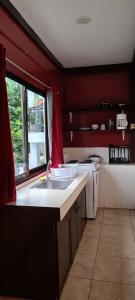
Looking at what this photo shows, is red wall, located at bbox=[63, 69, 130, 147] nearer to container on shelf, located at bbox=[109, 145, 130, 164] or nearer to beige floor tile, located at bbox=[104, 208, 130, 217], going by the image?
container on shelf, located at bbox=[109, 145, 130, 164]

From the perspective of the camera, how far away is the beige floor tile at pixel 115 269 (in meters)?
2.38

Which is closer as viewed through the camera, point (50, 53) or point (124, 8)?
point (124, 8)

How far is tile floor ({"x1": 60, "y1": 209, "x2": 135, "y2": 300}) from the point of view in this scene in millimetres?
2184

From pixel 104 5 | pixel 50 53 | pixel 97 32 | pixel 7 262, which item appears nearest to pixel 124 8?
pixel 104 5

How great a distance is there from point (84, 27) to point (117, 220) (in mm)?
2741

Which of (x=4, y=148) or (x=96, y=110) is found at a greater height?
(x=96, y=110)

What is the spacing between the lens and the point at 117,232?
11.3ft

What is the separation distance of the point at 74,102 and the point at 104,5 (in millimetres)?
2439

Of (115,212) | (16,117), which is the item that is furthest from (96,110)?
(16,117)

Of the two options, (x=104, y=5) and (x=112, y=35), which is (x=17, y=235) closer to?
(x=104, y=5)

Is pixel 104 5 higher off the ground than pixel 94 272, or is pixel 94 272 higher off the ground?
pixel 104 5

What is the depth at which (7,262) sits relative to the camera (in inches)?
84.4

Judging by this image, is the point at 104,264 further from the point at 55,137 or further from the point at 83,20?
the point at 83,20

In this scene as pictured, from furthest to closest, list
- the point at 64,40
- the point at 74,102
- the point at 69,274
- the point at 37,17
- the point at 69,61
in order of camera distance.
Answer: the point at 74,102, the point at 69,61, the point at 64,40, the point at 37,17, the point at 69,274
